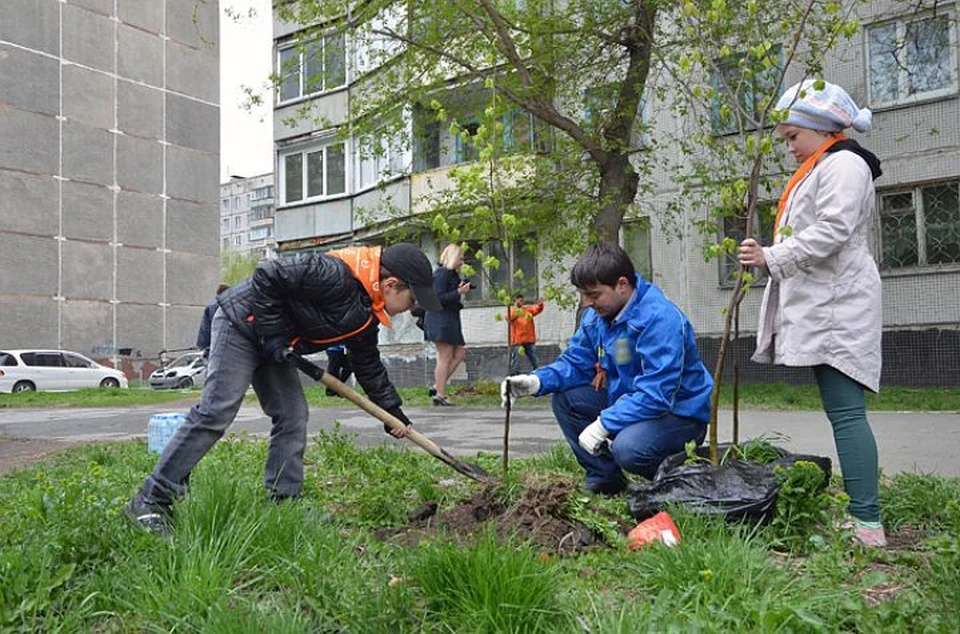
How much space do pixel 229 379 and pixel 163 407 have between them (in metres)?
12.1

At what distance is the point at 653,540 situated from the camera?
9.41ft

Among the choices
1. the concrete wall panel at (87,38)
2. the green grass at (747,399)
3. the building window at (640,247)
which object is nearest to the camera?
the green grass at (747,399)

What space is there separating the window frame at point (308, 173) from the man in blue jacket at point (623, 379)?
19.1 meters

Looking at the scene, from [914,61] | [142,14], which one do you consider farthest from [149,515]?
[142,14]

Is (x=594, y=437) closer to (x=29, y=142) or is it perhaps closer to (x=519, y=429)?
(x=519, y=429)

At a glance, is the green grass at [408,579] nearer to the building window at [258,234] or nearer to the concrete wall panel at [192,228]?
the concrete wall panel at [192,228]

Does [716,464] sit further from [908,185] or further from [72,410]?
[72,410]

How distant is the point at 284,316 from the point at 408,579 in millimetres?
1643

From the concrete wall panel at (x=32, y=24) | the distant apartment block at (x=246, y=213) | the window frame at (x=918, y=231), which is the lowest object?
the window frame at (x=918, y=231)

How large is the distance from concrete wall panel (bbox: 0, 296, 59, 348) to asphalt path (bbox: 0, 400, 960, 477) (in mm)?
19547

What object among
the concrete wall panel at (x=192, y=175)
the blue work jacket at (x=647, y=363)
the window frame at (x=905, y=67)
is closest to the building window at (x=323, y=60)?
the window frame at (x=905, y=67)

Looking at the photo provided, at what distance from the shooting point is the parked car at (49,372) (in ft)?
86.5

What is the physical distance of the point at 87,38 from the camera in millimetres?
32750

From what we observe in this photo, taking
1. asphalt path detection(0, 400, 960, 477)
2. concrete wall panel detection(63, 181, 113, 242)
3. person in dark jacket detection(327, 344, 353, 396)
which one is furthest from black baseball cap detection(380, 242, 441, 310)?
concrete wall panel detection(63, 181, 113, 242)
